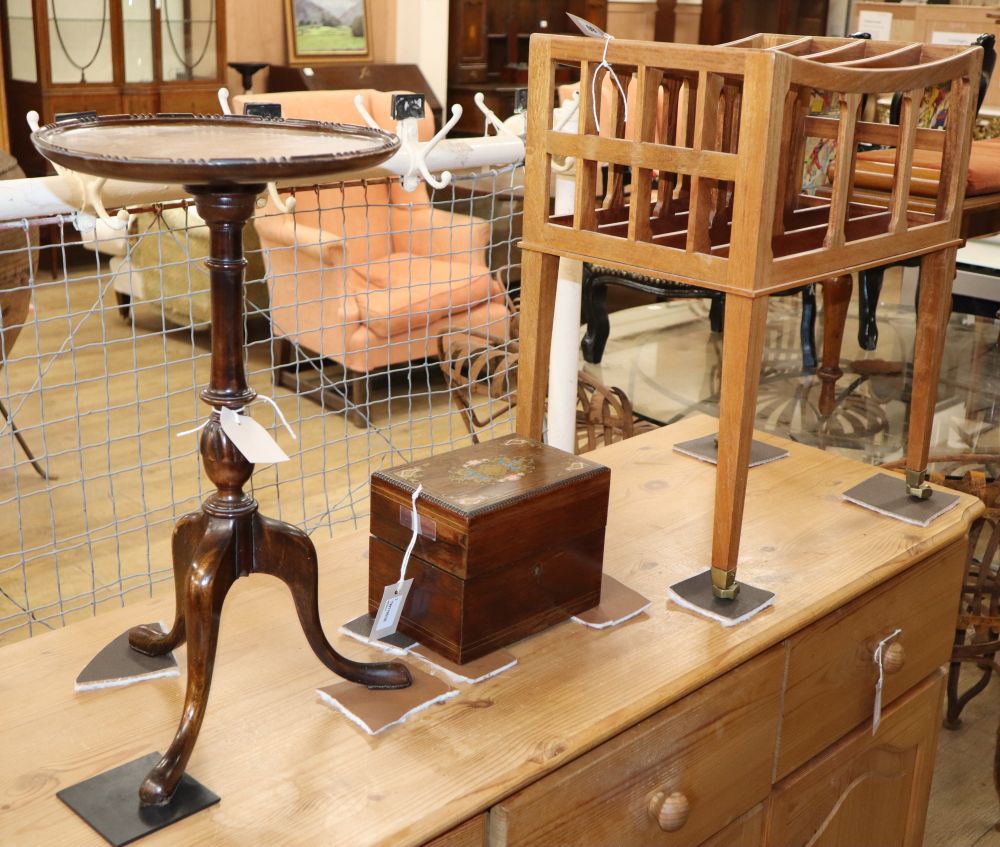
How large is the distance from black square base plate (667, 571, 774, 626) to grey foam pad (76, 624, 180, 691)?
56 cm

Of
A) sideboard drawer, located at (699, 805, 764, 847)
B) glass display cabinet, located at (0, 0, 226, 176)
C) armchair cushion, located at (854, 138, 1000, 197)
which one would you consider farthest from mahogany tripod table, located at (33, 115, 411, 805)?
glass display cabinet, located at (0, 0, 226, 176)

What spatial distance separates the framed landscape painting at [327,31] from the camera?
6.46 metres

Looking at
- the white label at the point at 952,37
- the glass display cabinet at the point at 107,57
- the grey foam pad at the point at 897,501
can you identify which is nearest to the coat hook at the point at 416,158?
the grey foam pad at the point at 897,501

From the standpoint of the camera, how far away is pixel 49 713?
3.64ft

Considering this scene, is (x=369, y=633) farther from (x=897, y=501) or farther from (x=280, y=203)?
(x=897, y=501)

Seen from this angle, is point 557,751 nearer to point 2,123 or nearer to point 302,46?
point 2,123

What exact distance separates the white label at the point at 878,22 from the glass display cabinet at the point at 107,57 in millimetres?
4300

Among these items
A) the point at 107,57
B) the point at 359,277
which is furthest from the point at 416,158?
the point at 107,57

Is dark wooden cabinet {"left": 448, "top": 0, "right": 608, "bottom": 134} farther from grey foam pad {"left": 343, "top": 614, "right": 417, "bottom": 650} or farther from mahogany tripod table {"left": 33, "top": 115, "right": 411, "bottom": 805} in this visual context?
mahogany tripod table {"left": 33, "top": 115, "right": 411, "bottom": 805}

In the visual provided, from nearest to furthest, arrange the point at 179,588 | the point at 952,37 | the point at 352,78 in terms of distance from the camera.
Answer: the point at 179,588
the point at 352,78
the point at 952,37

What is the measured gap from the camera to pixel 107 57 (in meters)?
5.73

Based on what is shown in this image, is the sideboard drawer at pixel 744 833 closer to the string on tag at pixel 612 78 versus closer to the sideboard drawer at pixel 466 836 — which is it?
the sideboard drawer at pixel 466 836

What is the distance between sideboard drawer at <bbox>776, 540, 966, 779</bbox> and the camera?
55.0 inches

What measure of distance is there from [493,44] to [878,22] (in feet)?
8.68
